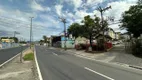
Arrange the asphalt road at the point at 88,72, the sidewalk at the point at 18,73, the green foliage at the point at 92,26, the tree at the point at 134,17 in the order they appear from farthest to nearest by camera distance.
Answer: the green foliage at the point at 92,26
the tree at the point at 134,17
the sidewalk at the point at 18,73
the asphalt road at the point at 88,72

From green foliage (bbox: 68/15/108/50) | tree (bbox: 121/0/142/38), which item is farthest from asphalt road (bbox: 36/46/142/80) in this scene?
green foliage (bbox: 68/15/108/50)

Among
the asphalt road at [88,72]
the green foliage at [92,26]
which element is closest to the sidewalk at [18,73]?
the asphalt road at [88,72]

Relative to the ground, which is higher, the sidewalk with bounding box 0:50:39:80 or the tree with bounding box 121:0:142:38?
the tree with bounding box 121:0:142:38

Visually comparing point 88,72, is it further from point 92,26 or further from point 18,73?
point 92,26

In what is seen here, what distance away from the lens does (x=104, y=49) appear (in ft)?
109

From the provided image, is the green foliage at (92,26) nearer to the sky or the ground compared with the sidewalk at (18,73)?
nearer to the sky

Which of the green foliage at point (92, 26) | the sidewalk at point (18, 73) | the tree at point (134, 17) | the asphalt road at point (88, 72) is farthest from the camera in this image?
the green foliage at point (92, 26)

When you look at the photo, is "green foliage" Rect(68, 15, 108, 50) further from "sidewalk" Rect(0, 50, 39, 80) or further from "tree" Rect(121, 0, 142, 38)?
"sidewalk" Rect(0, 50, 39, 80)

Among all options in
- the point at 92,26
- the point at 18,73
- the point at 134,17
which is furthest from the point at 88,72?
the point at 92,26

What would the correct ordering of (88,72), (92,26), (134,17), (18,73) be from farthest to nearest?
(92,26) → (134,17) → (88,72) → (18,73)

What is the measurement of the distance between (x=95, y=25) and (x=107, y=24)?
3.03 m

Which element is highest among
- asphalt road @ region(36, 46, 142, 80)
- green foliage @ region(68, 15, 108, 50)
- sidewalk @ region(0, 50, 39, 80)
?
green foliage @ region(68, 15, 108, 50)

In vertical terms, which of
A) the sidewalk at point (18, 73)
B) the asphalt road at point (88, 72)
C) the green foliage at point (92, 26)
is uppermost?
the green foliage at point (92, 26)

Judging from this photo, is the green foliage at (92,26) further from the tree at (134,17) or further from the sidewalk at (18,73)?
the sidewalk at (18,73)
